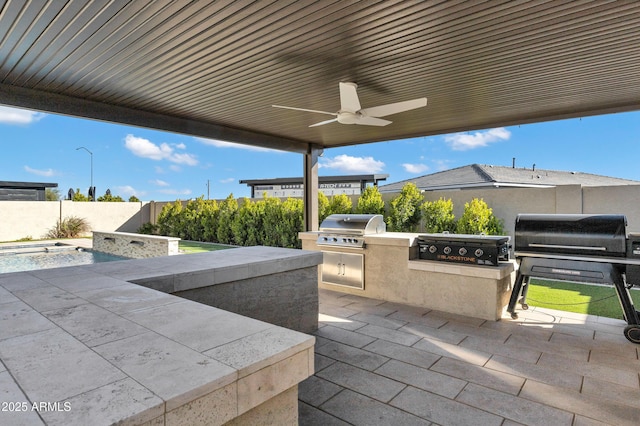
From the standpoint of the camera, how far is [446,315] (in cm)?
438

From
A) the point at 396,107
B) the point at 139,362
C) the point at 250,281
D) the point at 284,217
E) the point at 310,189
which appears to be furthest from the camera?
the point at 284,217

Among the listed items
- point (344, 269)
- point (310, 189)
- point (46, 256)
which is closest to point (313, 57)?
point (344, 269)

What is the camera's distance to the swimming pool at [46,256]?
966cm

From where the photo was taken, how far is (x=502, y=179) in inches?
444

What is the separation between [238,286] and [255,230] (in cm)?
856

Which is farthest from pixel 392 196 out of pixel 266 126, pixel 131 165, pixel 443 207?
pixel 131 165

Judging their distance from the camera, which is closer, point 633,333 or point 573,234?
point 633,333

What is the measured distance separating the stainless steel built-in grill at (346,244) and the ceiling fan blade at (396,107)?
1827 mm

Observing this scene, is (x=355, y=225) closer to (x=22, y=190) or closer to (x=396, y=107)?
(x=396, y=107)

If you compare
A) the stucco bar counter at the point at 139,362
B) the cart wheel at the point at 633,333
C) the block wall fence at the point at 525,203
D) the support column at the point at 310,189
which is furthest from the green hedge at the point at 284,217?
the stucco bar counter at the point at 139,362

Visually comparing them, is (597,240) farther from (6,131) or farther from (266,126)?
(6,131)

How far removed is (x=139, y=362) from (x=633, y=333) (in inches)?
170

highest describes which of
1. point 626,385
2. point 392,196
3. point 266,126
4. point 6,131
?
point 6,131

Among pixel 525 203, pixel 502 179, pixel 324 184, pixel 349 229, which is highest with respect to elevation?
pixel 324 184
